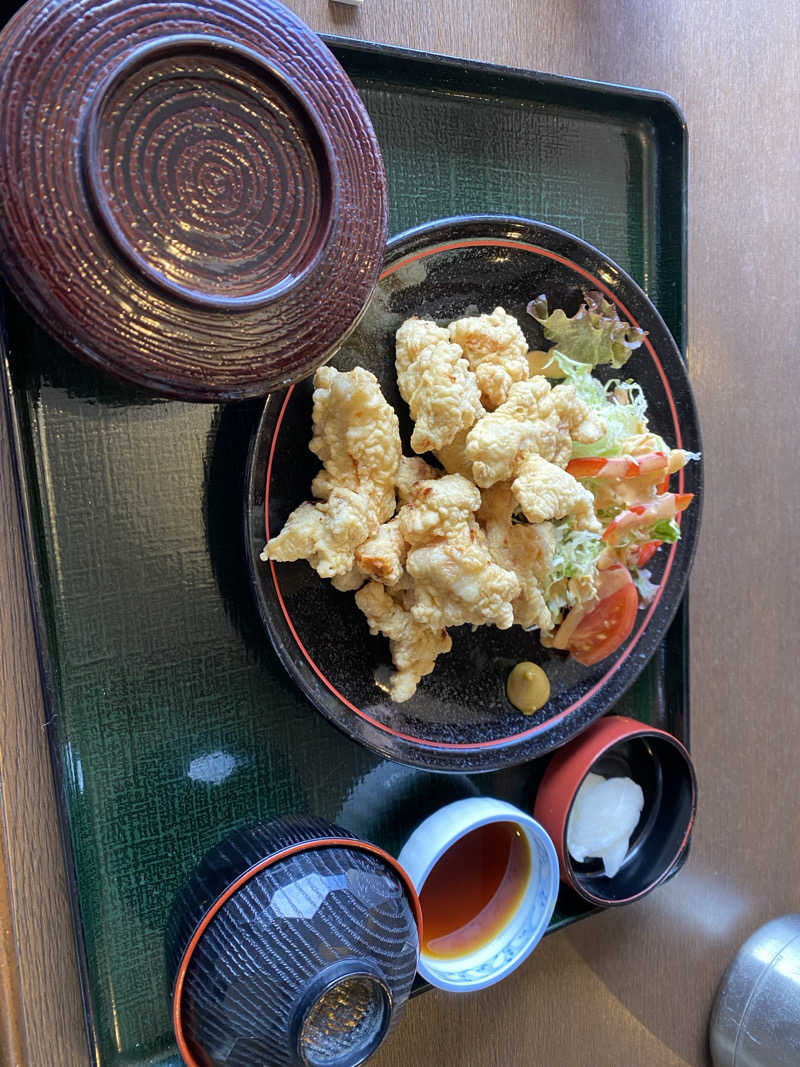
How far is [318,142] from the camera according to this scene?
0.88 m

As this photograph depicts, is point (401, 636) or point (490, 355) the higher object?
point (490, 355)

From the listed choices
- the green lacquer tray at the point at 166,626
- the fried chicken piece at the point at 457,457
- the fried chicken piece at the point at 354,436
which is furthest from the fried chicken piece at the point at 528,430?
the green lacquer tray at the point at 166,626

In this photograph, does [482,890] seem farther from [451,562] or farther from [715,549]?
[715,549]

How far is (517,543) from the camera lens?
1235mm

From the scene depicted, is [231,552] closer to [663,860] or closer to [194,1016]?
[194,1016]

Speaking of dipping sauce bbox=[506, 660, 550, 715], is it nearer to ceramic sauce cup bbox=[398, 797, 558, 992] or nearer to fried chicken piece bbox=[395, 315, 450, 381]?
ceramic sauce cup bbox=[398, 797, 558, 992]

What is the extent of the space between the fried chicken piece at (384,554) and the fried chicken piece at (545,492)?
19 centimetres

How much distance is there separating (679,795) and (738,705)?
0.35 meters

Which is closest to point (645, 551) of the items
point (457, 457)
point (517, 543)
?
point (517, 543)

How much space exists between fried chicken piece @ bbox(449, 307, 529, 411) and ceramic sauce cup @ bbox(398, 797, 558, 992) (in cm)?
66

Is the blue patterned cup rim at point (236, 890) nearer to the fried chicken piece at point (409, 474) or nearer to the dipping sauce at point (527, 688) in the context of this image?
the dipping sauce at point (527, 688)

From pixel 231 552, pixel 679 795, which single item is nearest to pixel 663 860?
pixel 679 795

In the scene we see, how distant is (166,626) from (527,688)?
0.60m

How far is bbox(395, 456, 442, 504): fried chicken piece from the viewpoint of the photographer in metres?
1.19
